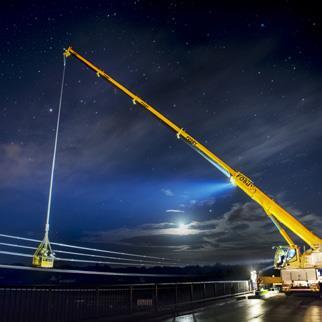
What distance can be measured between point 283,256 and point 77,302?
19.8 meters

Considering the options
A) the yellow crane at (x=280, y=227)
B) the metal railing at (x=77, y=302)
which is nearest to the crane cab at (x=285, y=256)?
the yellow crane at (x=280, y=227)

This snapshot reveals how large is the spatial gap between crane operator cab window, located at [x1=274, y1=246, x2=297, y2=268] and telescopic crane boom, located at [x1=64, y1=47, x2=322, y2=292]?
0.07m

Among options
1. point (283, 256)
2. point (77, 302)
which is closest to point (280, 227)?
point (283, 256)

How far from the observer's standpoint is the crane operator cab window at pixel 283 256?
26625 mm

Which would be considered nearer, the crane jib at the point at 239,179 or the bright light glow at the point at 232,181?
the crane jib at the point at 239,179

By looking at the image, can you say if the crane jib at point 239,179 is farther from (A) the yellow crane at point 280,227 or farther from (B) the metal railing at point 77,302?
(B) the metal railing at point 77,302

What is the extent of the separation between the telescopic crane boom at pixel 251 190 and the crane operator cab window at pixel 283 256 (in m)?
0.07

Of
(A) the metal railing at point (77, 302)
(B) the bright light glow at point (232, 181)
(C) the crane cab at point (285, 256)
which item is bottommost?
(A) the metal railing at point (77, 302)

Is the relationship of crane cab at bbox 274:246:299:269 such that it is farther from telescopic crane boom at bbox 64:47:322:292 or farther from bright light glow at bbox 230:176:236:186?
bright light glow at bbox 230:176:236:186

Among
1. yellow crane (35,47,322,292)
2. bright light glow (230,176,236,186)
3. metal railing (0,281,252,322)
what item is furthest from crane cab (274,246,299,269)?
metal railing (0,281,252,322)

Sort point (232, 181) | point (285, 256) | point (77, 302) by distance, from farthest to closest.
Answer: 1. point (232, 181)
2. point (285, 256)
3. point (77, 302)

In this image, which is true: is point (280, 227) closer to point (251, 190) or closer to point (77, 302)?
point (251, 190)

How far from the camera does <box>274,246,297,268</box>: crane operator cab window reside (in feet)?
87.4

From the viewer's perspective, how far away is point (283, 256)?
88.4 feet
